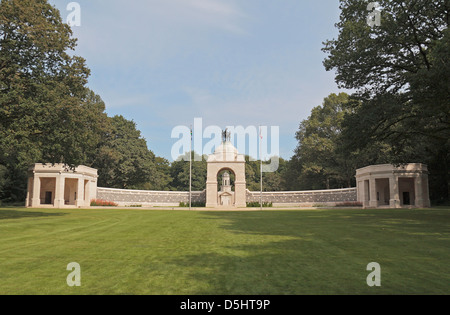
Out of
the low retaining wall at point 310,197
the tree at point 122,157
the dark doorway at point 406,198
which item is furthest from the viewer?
the tree at point 122,157

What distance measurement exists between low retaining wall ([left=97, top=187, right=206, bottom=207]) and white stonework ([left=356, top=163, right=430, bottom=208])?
25.3m

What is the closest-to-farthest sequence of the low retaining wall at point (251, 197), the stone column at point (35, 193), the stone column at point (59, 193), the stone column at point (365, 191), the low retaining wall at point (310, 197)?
the stone column at point (59, 193)
the stone column at point (35, 193)
the stone column at point (365, 191)
the low retaining wall at point (310, 197)
the low retaining wall at point (251, 197)

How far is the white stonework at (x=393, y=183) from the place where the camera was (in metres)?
39.9

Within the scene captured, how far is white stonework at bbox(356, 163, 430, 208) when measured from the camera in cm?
3988

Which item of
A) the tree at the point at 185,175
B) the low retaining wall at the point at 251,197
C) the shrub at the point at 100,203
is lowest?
the shrub at the point at 100,203

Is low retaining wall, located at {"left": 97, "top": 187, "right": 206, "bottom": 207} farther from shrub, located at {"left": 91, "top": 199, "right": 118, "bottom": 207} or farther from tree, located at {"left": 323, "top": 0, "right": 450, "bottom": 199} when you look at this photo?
tree, located at {"left": 323, "top": 0, "right": 450, "bottom": 199}

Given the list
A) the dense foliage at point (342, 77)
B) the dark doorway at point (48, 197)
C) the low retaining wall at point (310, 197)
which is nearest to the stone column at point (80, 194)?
the dark doorway at point (48, 197)

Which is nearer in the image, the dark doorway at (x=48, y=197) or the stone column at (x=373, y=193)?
the stone column at (x=373, y=193)

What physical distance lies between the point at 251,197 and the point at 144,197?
17668 mm

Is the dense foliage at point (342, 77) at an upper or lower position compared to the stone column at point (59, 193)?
upper

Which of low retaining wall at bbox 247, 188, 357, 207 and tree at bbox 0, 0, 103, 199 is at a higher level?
tree at bbox 0, 0, 103, 199

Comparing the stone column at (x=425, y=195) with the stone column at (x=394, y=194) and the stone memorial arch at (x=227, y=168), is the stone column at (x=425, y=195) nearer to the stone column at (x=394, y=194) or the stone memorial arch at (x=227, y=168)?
the stone column at (x=394, y=194)

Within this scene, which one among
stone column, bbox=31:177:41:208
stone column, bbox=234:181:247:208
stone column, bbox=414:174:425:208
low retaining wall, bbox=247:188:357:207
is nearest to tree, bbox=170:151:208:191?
low retaining wall, bbox=247:188:357:207

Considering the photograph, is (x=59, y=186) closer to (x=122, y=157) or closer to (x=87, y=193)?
(x=87, y=193)
